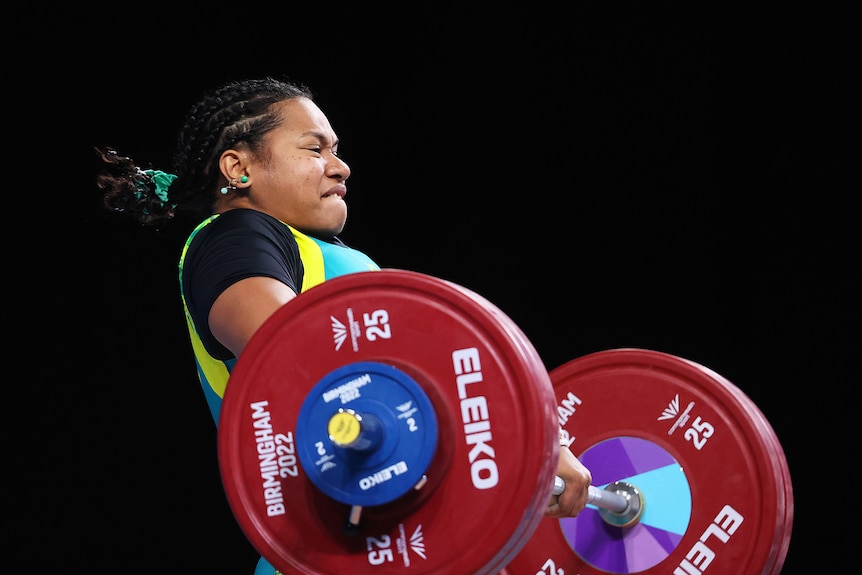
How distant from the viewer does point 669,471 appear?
2.12 m

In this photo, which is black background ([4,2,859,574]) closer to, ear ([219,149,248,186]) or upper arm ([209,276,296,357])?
ear ([219,149,248,186])

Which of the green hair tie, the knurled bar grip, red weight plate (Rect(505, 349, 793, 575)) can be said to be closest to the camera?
the knurled bar grip

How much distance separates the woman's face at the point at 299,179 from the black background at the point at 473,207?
147 cm

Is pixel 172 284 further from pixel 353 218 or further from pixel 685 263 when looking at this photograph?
pixel 685 263

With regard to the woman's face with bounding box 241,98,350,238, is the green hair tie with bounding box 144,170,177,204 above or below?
below

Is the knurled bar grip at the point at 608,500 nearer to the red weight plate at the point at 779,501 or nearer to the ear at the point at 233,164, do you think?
the red weight plate at the point at 779,501

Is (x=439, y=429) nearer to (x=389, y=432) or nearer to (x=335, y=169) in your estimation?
(x=389, y=432)

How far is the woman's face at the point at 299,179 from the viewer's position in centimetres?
202

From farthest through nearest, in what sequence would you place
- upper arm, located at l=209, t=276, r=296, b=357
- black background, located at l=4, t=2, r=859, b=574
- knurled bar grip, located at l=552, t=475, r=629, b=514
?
black background, located at l=4, t=2, r=859, b=574 < knurled bar grip, located at l=552, t=475, r=629, b=514 < upper arm, located at l=209, t=276, r=296, b=357

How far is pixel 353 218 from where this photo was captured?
3723 millimetres

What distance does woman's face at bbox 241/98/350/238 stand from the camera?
2020 millimetres

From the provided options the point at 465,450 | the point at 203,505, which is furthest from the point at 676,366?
the point at 203,505

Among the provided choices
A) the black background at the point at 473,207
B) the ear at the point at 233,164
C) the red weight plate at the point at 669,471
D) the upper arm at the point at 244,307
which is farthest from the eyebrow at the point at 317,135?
the black background at the point at 473,207

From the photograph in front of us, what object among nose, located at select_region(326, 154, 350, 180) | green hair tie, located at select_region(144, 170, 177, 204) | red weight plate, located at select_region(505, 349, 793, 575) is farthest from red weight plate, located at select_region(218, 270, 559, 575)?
green hair tie, located at select_region(144, 170, 177, 204)
